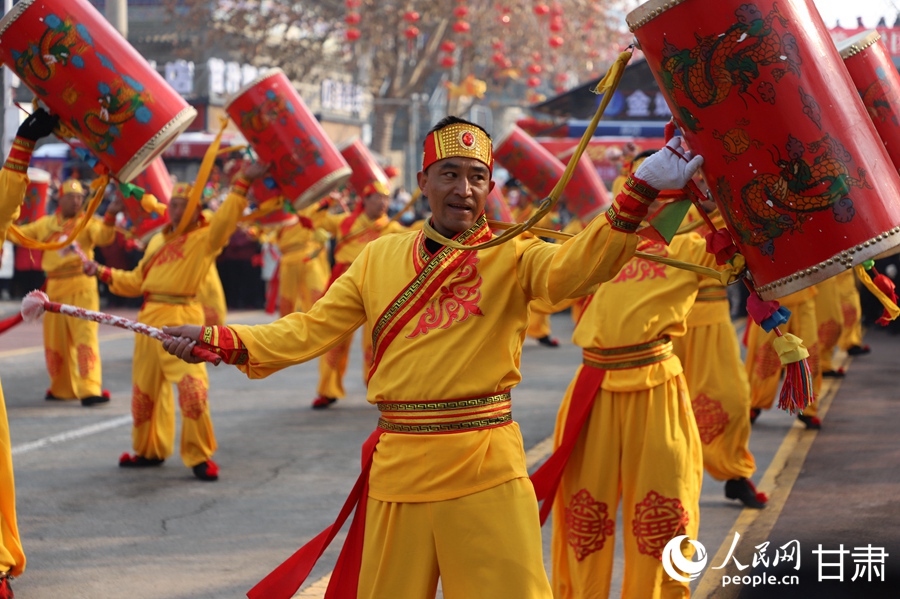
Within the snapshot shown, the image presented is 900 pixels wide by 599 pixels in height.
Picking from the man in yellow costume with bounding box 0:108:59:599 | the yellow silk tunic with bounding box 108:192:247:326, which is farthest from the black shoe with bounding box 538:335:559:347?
the man in yellow costume with bounding box 0:108:59:599

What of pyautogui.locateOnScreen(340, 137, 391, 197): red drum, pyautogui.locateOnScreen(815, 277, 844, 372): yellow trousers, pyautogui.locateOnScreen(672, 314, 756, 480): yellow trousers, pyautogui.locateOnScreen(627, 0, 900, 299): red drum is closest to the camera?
pyautogui.locateOnScreen(627, 0, 900, 299): red drum

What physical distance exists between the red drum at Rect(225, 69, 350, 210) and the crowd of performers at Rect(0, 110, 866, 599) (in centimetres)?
15

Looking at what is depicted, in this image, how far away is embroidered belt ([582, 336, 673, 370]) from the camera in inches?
189

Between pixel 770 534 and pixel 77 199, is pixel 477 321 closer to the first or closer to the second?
pixel 770 534

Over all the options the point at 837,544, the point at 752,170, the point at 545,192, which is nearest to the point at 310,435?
the point at 545,192

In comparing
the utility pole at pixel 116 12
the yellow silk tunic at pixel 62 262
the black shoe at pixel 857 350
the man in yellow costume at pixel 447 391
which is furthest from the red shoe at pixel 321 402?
the man in yellow costume at pixel 447 391

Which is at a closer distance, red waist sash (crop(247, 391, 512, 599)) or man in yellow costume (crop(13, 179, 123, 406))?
red waist sash (crop(247, 391, 512, 599))

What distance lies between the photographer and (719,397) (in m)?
6.45

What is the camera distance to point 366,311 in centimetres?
365

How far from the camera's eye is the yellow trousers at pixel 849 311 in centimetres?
1201

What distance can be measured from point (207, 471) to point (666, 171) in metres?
5.11

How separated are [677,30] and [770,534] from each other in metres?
3.78

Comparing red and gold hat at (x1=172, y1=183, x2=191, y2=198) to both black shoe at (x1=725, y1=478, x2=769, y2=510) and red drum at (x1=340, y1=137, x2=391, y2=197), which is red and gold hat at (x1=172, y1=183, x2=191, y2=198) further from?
black shoe at (x1=725, y1=478, x2=769, y2=510)

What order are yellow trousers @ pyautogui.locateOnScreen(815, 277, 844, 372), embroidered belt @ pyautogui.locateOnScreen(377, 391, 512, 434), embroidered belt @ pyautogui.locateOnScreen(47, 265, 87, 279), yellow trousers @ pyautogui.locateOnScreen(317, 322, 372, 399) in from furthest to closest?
embroidered belt @ pyautogui.locateOnScreen(47, 265, 87, 279)
yellow trousers @ pyautogui.locateOnScreen(317, 322, 372, 399)
yellow trousers @ pyautogui.locateOnScreen(815, 277, 844, 372)
embroidered belt @ pyautogui.locateOnScreen(377, 391, 512, 434)
